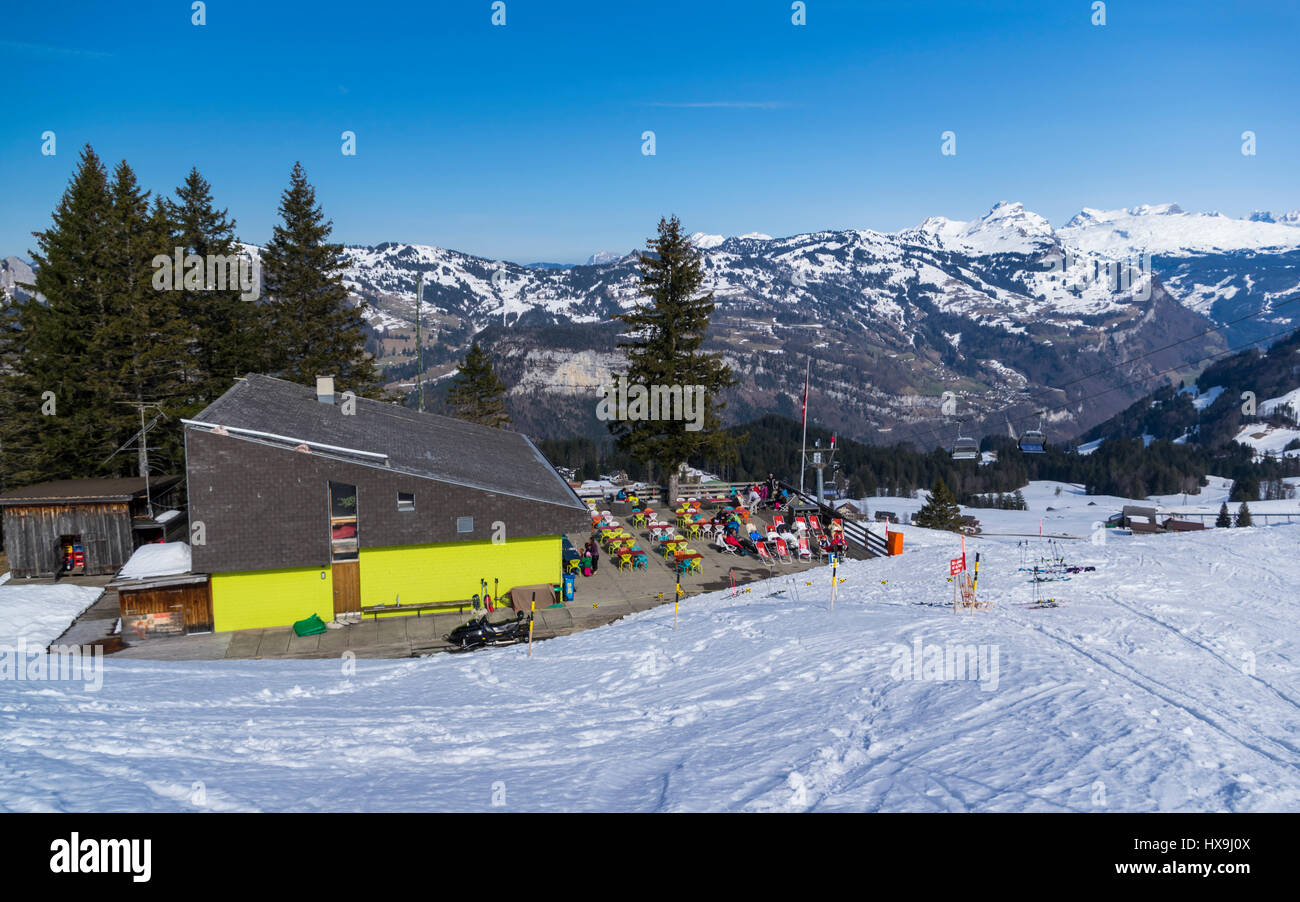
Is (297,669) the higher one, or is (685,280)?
(685,280)

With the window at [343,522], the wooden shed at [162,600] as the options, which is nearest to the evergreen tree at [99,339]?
the wooden shed at [162,600]

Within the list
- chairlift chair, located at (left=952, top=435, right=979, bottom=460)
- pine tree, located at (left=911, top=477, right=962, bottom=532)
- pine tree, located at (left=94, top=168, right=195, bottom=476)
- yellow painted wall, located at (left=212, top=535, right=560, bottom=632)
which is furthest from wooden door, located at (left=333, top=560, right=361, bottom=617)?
pine tree, located at (left=911, top=477, right=962, bottom=532)

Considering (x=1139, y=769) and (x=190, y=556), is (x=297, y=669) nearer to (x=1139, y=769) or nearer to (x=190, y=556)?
(x=190, y=556)

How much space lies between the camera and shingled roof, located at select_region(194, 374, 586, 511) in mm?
23547

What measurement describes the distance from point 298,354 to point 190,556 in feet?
71.6

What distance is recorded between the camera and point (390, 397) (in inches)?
1831

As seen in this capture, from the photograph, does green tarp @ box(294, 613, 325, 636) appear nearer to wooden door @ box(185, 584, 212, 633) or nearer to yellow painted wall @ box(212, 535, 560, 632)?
yellow painted wall @ box(212, 535, 560, 632)

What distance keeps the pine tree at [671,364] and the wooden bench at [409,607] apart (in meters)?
15.2

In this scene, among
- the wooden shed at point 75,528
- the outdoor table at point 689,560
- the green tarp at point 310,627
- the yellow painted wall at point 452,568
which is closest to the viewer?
the green tarp at point 310,627

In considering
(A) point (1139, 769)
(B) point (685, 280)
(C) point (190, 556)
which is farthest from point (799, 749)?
(B) point (685, 280)

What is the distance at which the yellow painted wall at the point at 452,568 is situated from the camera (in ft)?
75.7

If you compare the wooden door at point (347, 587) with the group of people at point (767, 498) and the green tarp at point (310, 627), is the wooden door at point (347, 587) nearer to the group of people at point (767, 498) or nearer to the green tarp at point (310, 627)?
the green tarp at point (310, 627)
